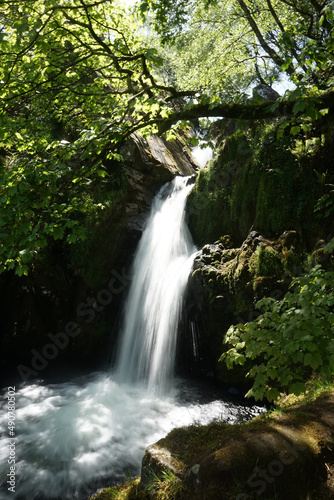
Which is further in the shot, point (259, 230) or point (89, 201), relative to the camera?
point (259, 230)

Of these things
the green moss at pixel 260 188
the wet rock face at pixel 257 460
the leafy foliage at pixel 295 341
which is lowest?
the wet rock face at pixel 257 460

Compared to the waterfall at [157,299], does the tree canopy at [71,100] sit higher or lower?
higher

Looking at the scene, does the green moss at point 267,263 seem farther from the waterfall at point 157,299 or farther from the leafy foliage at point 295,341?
the leafy foliage at point 295,341

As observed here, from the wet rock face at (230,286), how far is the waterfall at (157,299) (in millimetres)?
646

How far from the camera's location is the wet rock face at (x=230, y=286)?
20.0 feet

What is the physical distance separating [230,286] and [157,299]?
256 cm

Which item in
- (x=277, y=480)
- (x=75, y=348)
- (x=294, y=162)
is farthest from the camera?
(x=75, y=348)

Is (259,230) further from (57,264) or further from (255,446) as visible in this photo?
(57,264)

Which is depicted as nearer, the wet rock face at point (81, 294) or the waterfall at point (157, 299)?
the waterfall at point (157, 299)

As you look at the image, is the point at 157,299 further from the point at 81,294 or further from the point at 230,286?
the point at 81,294

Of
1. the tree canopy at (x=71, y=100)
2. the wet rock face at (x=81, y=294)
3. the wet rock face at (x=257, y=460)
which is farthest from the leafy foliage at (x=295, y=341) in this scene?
the wet rock face at (x=81, y=294)

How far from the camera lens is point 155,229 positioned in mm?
10875

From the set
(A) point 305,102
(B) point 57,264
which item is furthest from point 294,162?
(B) point 57,264

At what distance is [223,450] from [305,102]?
10.2 feet
